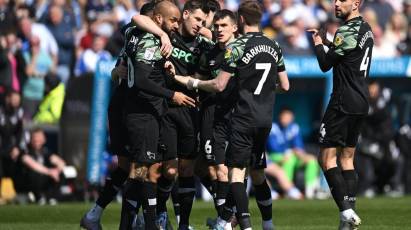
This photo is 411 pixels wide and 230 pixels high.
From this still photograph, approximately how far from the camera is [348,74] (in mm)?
12914

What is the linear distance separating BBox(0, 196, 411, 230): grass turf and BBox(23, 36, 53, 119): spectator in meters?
3.57

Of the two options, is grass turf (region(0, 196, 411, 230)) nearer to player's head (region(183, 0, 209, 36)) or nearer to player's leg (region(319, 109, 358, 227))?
player's leg (region(319, 109, 358, 227))

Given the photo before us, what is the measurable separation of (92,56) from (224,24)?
1083cm

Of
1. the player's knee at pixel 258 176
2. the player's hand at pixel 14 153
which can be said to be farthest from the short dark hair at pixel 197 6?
the player's hand at pixel 14 153

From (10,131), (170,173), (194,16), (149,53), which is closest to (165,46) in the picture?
(149,53)

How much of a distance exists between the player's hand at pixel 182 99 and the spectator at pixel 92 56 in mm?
10807

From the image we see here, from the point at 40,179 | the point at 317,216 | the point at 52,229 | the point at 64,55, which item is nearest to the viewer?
the point at 52,229

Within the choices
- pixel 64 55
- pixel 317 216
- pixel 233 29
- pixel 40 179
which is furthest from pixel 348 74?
pixel 64 55

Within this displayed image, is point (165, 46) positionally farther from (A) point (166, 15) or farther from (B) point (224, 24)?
(B) point (224, 24)

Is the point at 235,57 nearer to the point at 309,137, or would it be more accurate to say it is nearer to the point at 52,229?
the point at 52,229

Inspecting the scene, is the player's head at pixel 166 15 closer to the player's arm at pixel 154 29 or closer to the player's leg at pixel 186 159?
the player's arm at pixel 154 29

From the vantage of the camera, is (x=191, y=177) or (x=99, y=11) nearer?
(x=191, y=177)

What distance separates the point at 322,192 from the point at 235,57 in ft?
34.4

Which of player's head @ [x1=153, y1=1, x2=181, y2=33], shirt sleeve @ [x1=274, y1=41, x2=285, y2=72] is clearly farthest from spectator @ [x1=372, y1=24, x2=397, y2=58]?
player's head @ [x1=153, y1=1, x2=181, y2=33]
